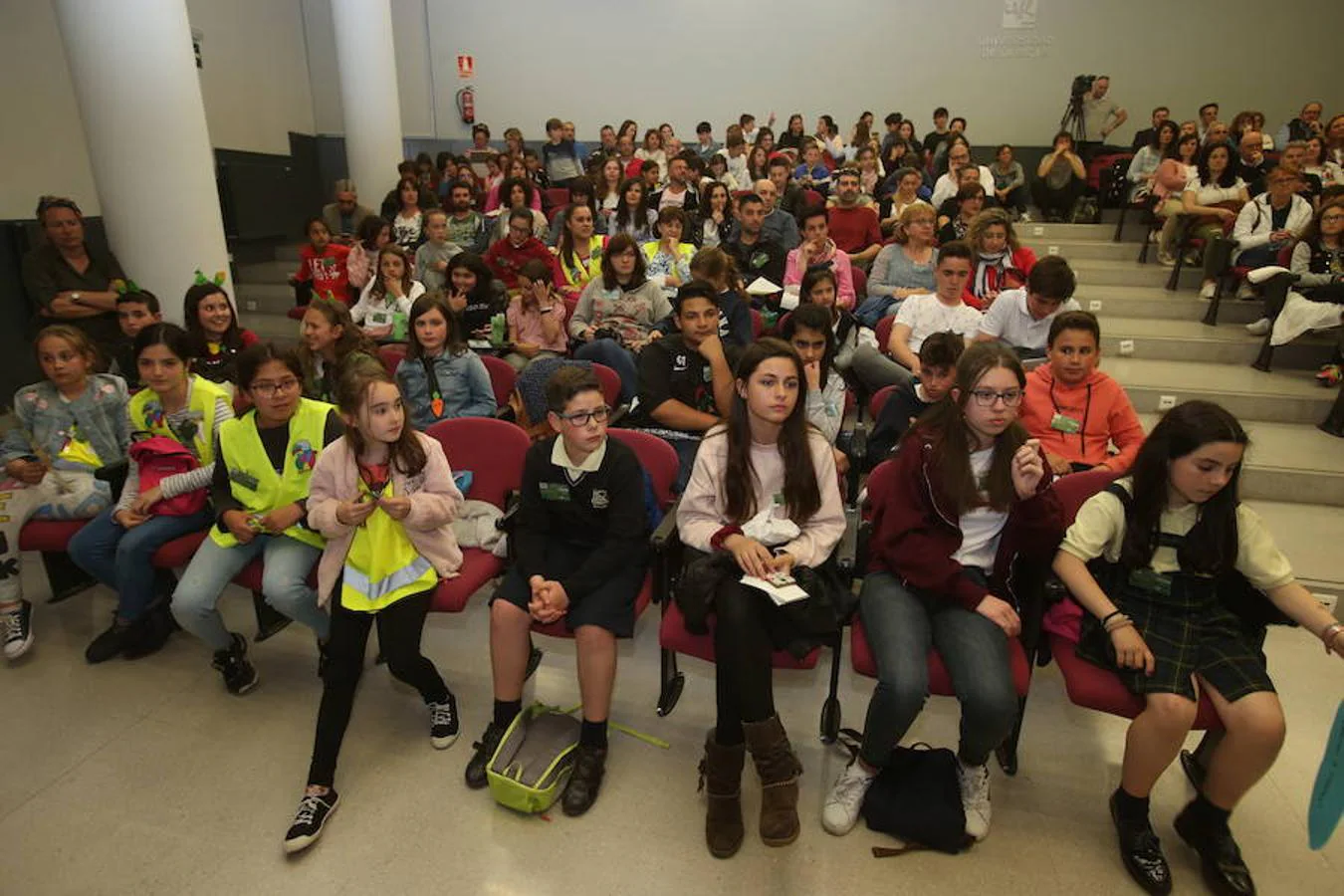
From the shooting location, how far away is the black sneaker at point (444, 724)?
2.26 metres

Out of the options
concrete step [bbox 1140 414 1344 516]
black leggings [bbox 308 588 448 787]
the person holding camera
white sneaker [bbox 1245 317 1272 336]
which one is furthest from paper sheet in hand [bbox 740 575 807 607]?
the person holding camera

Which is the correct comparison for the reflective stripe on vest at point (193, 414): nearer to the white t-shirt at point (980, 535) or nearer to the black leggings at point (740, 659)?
the black leggings at point (740, 659)

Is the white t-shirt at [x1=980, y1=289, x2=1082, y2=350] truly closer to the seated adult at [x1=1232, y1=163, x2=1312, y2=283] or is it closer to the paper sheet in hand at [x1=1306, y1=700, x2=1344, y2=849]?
the seated adult at [x1=1232, y1=163, x2=1312, y2=283]

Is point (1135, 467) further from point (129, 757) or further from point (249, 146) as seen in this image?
point (249, 146)

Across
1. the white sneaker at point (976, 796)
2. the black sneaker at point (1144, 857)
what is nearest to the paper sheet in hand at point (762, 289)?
the white sneaker at point (976, 796)

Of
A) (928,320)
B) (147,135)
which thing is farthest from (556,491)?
(147,135)

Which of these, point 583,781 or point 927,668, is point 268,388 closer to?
point 583,781

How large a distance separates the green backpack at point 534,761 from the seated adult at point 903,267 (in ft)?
10.4

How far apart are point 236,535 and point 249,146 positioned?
8116 millimetres

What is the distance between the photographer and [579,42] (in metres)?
10.1

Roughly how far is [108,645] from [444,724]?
4.67 feet

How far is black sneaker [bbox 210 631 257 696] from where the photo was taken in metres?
2.50

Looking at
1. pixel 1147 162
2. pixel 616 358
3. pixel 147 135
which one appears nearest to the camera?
pixel 616 358

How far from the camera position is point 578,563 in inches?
88.9
